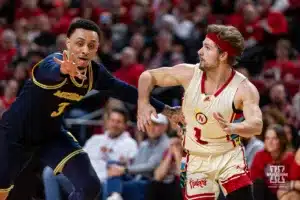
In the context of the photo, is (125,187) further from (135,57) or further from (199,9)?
(199,9)

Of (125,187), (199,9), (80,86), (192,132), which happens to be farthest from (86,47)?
(199,9)

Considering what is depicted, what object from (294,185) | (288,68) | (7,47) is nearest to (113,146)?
(294,185)

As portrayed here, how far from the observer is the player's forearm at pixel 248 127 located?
5934 millimetres

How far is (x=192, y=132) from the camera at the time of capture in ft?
21.3

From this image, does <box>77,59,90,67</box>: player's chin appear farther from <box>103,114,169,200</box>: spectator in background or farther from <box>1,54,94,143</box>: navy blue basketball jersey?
<box>103,114,169,200</box>: spectator in background

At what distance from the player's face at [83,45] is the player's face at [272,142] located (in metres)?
2.67

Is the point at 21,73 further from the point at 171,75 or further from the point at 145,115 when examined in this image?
the point at 145,115

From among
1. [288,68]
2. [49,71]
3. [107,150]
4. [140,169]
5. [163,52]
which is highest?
[49,71]

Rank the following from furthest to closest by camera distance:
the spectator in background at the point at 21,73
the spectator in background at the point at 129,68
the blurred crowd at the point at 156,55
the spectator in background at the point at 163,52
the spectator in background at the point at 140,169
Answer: the spectator in background at the point at 163,52 → the spectator in background at the point at 129,68 → the spectator in background at the point at 21,73 → the blurred crowd at the point at 156,55 → the spectator in background at the point at 140,169

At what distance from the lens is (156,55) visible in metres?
13.3

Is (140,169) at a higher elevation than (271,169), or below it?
below

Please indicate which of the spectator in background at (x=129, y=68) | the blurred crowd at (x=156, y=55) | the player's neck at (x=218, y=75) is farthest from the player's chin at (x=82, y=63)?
the spectator in background at (x=129, y=68)

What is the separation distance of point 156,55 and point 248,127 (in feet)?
24.3

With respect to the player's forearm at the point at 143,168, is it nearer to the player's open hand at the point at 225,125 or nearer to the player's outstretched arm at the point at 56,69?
the player's outstretched arm at the point at 56,69
